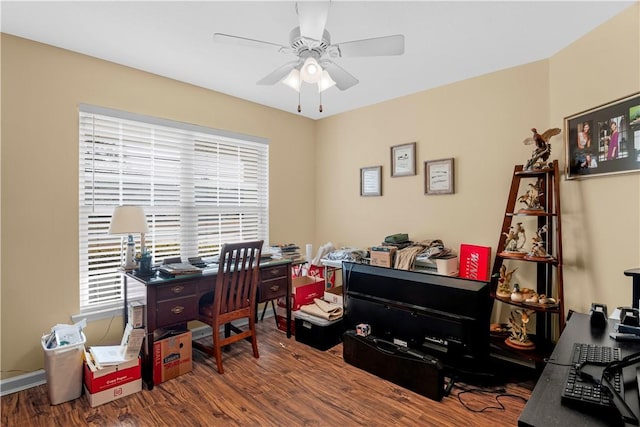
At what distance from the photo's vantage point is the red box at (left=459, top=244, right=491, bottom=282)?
2.78 m

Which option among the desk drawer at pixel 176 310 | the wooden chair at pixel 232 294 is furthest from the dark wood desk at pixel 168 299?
the wooden chair at pixel 232 294

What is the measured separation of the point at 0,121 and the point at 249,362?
8.27 ft

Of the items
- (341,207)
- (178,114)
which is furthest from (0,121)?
(341,207)

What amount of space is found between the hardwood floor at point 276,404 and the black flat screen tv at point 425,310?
0.33 metres

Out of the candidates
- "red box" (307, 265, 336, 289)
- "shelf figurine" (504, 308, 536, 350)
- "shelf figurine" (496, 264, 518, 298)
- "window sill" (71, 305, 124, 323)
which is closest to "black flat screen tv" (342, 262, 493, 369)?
"shelf figurine" (496, 264, 518, 298)

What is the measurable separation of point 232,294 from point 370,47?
81.7 inches

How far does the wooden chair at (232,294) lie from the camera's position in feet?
8.25

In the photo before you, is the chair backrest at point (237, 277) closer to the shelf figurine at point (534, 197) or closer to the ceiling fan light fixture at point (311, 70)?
the ceiling fan light fixture at point (311, 70)

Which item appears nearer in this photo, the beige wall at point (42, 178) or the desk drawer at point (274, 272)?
the beige wall at point (42, 178)

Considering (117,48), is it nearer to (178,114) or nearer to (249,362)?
(178,114)

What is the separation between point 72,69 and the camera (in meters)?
2.46

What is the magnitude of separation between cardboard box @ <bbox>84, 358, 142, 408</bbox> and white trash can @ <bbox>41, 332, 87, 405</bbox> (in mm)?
51

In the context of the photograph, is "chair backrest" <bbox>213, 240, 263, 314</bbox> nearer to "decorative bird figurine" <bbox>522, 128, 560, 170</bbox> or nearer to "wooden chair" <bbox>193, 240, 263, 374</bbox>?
"wooden chair" <bbox>193, 240, 263, 374</bbox>

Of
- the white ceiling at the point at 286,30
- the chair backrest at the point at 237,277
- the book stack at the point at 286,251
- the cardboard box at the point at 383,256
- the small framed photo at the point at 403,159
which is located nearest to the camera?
the white ceiling at the point at 286,30
